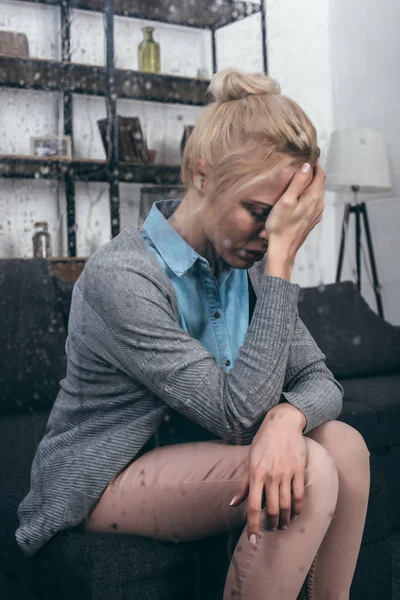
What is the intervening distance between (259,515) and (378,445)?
1.00 meters

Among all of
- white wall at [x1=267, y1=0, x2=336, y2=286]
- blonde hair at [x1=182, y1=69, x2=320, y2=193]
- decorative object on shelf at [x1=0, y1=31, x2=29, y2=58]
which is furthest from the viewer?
decorative object on shelf at [x1=0, y1=31, x2=29, y2=58]

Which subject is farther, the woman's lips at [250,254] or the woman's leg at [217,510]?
the woman's lips at [250,254]

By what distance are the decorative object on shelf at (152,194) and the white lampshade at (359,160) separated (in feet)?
2.05

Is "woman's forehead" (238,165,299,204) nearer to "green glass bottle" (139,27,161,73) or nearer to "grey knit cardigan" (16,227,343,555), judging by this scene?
"grey knit cardigan" (16,227,343,555)

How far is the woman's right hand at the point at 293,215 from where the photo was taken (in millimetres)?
874

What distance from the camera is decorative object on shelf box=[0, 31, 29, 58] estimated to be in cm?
265

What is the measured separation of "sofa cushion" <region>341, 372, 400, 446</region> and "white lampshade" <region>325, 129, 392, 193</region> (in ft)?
3.70

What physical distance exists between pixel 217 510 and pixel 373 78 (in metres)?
2.48

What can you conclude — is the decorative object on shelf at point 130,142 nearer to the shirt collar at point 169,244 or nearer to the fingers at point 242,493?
the shirt collar at point 169,244

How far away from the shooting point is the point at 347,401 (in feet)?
5.73

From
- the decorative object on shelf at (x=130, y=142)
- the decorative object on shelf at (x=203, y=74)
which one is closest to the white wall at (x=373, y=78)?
the decorative object on shelf at (x=203, y=74)

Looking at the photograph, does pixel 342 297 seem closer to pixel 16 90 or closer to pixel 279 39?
pixel 279 39

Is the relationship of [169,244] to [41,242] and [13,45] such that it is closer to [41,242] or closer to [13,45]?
[41,242]

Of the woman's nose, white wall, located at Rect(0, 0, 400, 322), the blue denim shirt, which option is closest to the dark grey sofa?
the blue denim shirt
